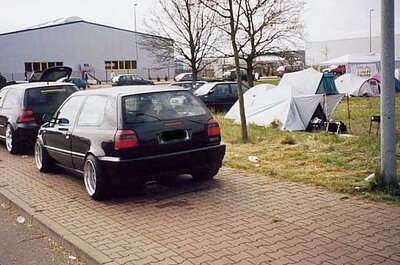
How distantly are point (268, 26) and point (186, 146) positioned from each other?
23.4 m

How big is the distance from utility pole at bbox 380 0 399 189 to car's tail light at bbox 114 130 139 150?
322cm

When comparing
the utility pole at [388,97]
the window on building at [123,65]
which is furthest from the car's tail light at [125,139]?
the window on building at [123,65]

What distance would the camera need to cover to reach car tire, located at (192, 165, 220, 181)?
7352 mm

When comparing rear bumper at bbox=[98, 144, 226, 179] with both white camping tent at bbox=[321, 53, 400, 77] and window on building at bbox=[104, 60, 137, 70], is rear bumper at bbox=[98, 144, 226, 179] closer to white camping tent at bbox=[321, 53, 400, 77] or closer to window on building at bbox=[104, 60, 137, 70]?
white camping tent at bbox=[321, 53, 400, 77]

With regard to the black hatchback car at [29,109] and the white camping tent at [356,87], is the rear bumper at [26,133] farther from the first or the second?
the white camping tent at [356,87]

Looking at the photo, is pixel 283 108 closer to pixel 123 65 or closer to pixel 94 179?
pixel 94 179

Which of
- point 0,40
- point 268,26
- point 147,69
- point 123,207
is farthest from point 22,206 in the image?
point 147,69

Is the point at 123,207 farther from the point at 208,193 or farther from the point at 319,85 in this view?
the point at 319,85

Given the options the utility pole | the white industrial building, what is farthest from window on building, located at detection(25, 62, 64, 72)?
the utility pole

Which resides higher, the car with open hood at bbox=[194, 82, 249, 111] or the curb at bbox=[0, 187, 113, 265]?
the car with open hood at bbox=[194, 82, 249, 111]

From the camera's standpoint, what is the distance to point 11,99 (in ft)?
39.2

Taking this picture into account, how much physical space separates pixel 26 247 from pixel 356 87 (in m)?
27.8

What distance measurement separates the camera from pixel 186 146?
6789 mm

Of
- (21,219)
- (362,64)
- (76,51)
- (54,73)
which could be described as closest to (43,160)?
(21,219)
